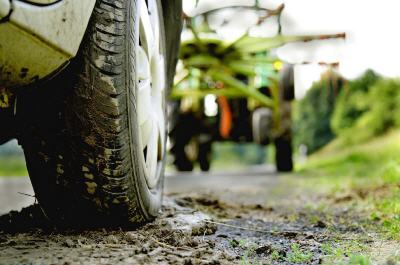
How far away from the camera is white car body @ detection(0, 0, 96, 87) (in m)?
0.94

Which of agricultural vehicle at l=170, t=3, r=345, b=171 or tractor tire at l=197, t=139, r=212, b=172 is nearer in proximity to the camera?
agricultural vehicle at l=170, t=3, r=345, b=171

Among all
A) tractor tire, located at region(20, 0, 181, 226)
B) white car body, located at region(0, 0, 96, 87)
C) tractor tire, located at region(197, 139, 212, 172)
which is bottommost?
tractor tire, located at region(197, 139, 212, 172)

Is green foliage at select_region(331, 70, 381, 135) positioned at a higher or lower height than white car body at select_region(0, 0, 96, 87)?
higher

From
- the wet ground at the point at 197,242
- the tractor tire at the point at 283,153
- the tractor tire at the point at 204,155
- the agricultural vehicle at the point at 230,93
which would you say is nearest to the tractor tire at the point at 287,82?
the agricultural vehicle at the point at 230,93

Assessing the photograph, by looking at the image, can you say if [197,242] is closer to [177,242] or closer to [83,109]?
[177,242]

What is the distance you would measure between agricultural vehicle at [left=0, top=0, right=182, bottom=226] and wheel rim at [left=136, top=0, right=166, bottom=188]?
0.04ft

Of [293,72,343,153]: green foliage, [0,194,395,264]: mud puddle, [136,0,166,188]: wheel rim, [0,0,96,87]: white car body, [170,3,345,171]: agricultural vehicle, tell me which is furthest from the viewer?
[293,72,343,153]: green foliage

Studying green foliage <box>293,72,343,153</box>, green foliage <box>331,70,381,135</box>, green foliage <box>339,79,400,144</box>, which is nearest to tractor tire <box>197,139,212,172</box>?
green foliage <box>331,70,381,135</box>

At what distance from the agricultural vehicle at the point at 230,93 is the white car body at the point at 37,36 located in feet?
14.0

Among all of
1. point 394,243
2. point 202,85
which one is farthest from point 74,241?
point 202,85

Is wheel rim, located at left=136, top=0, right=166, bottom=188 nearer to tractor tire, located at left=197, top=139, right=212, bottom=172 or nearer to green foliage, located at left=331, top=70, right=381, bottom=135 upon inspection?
tractor tire, located at left=197, top=139, right=212, bottom=172

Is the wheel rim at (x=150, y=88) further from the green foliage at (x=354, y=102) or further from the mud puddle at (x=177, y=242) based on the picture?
the green foliage at (x=354, y=102)

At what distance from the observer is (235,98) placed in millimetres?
7273

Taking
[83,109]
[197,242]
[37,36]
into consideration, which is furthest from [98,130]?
[197,242]
